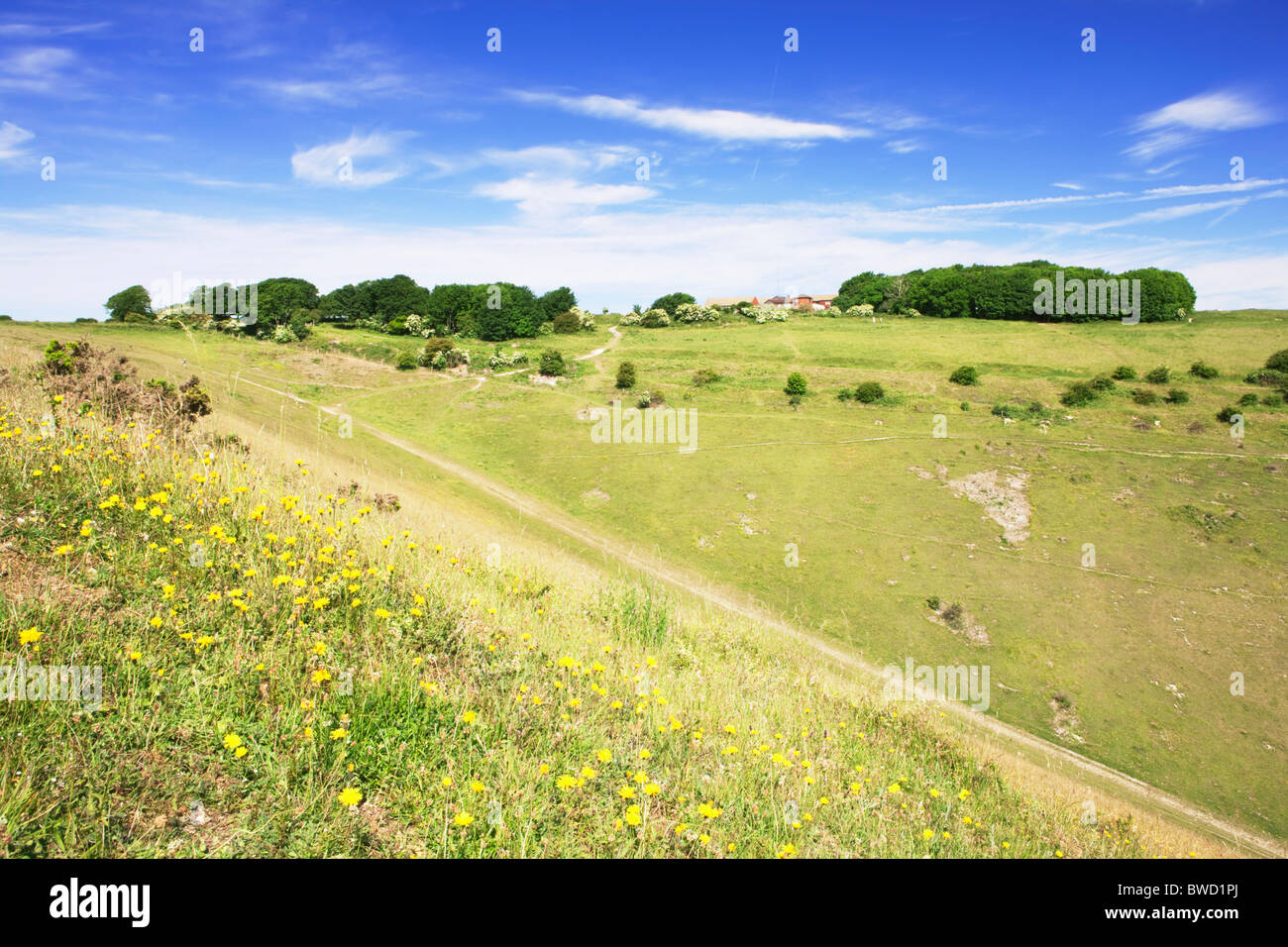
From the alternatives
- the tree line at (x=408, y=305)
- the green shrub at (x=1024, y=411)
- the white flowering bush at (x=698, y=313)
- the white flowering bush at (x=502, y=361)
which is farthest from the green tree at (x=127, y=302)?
the green shrub at (x=1024, y=411)

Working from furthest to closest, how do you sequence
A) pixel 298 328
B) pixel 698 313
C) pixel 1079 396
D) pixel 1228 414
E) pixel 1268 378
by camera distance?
pixel 698 313 → pixel 298 328 → pixel 1079 396 → pixel 1268 378 → pixel 1228 414

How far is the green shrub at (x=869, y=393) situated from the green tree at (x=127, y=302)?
70.9 meters

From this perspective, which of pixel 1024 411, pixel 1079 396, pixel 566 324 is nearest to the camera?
pixel 1024 411

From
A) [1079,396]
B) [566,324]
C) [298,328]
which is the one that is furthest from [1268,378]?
[298,328]

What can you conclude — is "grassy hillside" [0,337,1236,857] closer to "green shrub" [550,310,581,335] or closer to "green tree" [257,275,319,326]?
"green tree" [257,275,319,326]

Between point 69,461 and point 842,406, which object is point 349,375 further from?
point 69,461

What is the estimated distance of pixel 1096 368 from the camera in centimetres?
5647

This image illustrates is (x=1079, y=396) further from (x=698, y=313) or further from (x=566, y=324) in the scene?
(x=566, y=324)

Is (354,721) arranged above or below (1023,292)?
below

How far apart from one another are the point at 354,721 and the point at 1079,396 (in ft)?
192

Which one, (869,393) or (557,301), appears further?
(557,301)

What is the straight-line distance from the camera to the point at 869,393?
→ 52.6 meters

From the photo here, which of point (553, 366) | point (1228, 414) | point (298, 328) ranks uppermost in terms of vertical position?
point (298, 328)
